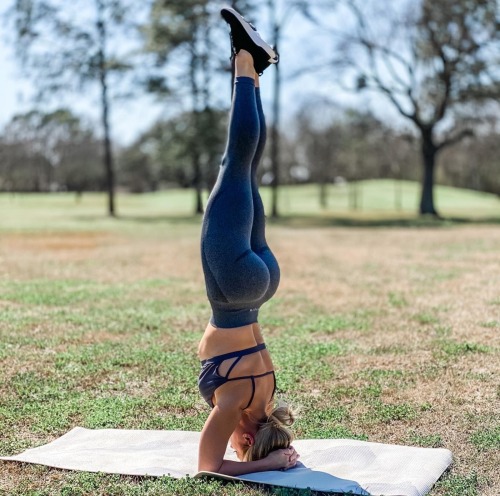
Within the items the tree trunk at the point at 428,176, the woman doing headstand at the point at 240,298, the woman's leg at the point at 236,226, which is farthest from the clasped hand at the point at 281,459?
the tree trunk at the point at 428,176

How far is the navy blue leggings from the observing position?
3.77 meters

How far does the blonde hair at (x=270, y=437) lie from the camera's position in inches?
155

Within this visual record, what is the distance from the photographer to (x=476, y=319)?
8133 millimetres

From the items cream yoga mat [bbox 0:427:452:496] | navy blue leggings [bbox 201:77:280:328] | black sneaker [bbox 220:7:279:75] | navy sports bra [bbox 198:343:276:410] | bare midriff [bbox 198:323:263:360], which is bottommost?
cream yoga mat [bbox 0:427:452:496]

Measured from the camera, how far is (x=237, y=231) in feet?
12.5

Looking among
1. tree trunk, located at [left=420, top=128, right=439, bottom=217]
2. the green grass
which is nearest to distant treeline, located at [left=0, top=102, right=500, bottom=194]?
the green grass

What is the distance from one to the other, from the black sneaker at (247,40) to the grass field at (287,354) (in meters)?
2.36

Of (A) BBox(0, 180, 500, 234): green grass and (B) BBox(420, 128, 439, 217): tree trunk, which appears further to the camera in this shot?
(A) BBox(0, 180, 500, 234): green grass

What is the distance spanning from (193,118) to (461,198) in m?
32.2

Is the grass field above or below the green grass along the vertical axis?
below

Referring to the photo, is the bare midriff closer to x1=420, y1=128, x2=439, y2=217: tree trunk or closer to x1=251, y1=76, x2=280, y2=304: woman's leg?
x1=251, y1=76, x2=280, y2=304: woman's leg

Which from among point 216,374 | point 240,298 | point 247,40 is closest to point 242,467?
→ point 216,374

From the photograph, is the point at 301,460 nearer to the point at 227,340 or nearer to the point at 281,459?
the point at 281,459

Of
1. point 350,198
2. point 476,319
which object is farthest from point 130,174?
point 476,319
